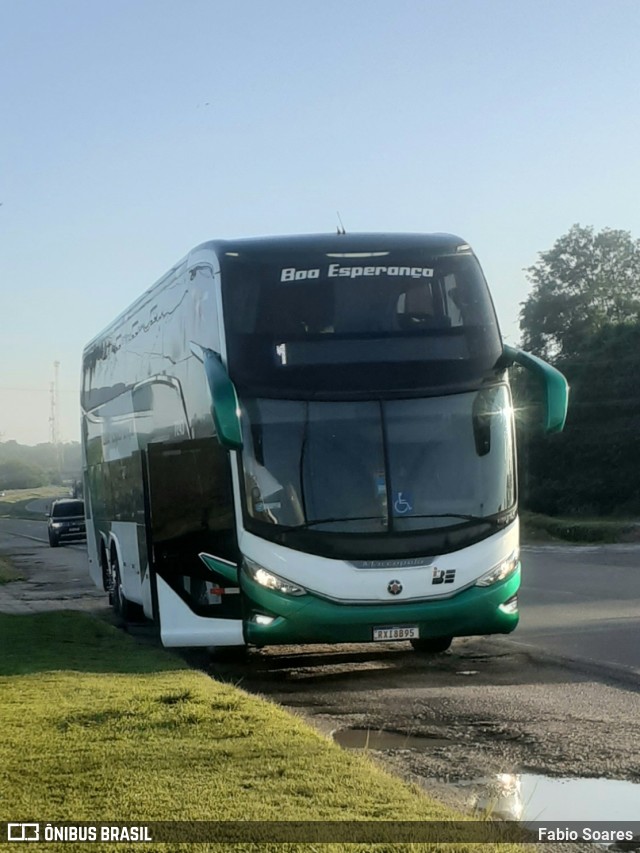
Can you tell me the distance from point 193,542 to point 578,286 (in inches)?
3023

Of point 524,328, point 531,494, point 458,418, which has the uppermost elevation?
point 524,328

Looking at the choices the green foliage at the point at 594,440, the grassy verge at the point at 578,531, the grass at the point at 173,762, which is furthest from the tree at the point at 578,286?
the grass at the point at 173,762

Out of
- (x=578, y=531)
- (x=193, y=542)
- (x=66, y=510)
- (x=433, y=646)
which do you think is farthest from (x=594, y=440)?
(x=193, y=542)

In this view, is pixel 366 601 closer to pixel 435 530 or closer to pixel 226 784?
pixel 435 530

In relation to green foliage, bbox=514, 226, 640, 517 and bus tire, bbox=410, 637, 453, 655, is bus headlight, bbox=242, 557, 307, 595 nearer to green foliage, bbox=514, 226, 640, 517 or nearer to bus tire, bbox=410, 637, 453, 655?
bus tire, bbox=410, 637, 453, 655

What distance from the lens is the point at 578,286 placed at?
87.2 m

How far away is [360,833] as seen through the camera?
6.16 metres

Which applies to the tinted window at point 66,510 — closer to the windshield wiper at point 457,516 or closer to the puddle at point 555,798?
the windshield wiper at point 457,516

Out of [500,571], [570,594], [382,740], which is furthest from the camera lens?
[570,594]

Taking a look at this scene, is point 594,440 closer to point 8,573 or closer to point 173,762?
point 8,573

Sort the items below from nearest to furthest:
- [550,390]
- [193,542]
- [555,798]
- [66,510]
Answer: [555,798], [550,390], [193,542], [66,510]

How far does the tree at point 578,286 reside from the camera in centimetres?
8181

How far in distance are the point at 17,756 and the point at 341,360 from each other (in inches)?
216

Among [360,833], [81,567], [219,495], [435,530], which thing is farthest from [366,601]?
[81,567]
